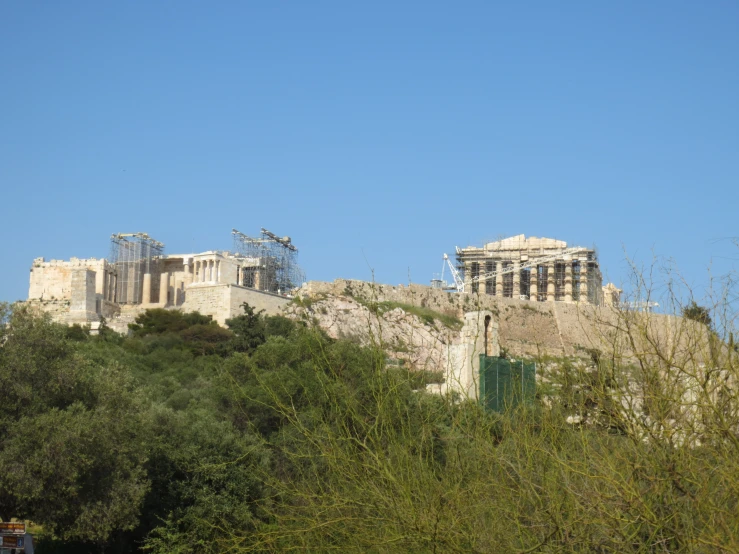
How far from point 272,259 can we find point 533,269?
17205 mm

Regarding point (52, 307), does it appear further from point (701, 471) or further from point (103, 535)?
point (701, 471)

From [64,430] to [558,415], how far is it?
9.00 meters

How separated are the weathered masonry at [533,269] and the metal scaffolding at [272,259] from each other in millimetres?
11079

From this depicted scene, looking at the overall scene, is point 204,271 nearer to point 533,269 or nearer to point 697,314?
point 533,269

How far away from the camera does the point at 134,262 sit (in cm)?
5041

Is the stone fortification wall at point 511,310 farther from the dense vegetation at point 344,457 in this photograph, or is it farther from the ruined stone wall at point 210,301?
the dense vegetation at point 344,457

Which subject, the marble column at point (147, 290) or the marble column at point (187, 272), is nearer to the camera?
the marble column at point (147, 290)

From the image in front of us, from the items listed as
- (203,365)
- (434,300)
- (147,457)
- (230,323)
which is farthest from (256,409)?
(434,300)

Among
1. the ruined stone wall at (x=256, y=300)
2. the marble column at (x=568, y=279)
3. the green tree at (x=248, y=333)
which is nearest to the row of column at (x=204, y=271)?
the ruined stone wall at (x=256, y=300)

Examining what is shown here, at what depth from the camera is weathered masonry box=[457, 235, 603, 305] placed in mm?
56656

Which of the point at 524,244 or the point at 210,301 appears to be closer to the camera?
the point at 210,301

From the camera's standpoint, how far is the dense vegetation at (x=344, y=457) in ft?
19.7

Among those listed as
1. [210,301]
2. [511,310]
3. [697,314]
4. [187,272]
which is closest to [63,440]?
[697,314]

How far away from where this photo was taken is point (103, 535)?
575 inches
